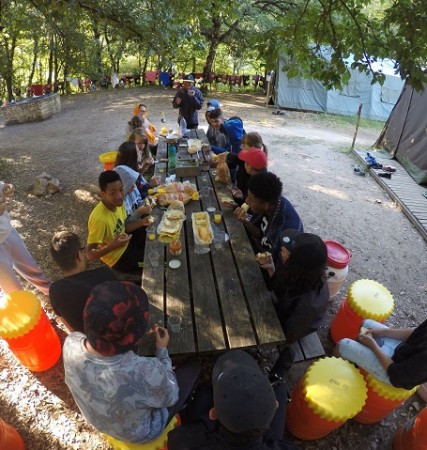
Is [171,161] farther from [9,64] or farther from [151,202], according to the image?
[9,64]

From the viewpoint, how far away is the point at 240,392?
145 cm

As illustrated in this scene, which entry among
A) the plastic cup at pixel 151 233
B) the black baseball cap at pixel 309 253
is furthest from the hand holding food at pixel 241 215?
the black baseball cap at pixel 309 253

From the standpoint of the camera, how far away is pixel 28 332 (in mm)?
2727

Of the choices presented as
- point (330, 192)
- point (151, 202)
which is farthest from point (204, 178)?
point (330, 192)

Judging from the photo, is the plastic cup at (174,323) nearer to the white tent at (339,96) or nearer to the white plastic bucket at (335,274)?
the white plastic bucket at (335,274)

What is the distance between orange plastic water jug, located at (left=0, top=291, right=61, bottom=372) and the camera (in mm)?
2695

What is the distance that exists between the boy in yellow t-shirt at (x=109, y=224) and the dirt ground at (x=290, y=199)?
43.4 inches

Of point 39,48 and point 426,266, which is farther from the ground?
point 39,48

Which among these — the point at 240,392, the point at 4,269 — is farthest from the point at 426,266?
the point at 4,269

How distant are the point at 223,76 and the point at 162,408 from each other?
63.9 feet

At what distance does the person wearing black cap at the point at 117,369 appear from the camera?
→ 1536mm

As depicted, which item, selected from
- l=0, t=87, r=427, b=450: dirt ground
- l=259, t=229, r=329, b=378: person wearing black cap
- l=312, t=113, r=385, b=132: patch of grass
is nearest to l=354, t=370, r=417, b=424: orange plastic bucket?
l=0, t=87, r=427, b=450: dirt ground

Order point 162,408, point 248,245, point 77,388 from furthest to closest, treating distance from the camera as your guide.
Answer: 1. point 248,245
2. point 162,408
3. point 77,388

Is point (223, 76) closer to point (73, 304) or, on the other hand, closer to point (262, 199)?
point (262, 199)
